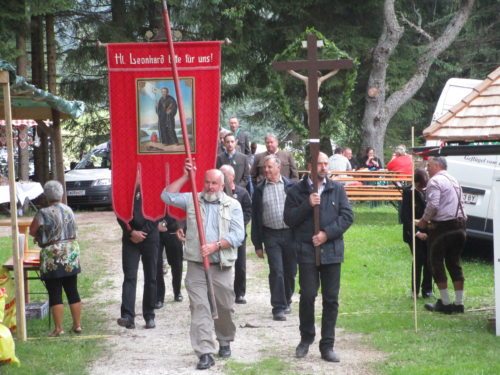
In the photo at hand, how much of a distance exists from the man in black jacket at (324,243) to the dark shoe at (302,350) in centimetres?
18

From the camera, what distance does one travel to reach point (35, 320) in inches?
493

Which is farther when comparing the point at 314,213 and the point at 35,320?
the point at 35,320

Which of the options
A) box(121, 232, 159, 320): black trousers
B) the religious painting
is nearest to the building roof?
the religious painting

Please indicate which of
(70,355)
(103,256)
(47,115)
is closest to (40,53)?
(103,256)

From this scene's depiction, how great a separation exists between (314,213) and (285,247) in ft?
9.47

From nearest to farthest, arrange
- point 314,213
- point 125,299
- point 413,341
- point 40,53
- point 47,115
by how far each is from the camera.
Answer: point 314,213 → point 413,341 → point 125,299 → point 47,115 → point 40,53

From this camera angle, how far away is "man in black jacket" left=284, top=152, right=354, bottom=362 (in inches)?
385

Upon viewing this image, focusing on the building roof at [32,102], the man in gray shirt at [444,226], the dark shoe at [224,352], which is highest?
the building roof at [32,102]

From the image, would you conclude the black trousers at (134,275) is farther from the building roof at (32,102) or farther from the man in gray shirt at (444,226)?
the man in gray shirt at (444,226)

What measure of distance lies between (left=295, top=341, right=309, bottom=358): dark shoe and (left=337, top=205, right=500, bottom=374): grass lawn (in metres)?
0.77

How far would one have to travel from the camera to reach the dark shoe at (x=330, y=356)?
980cm

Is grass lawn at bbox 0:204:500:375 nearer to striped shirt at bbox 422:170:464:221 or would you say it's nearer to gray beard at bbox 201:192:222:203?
striped shirt at bbox 422:170:464:221

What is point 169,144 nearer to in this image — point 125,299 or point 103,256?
point 125,299

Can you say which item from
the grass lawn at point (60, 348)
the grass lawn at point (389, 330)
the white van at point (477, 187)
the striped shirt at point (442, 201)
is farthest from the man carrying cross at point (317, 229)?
the white van at point (477, 187)
